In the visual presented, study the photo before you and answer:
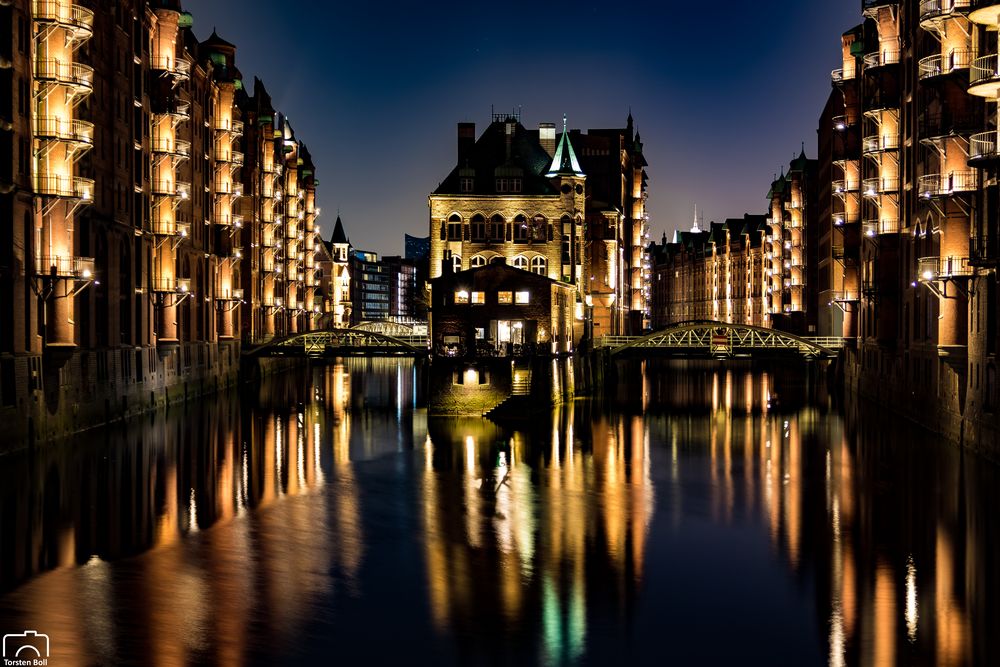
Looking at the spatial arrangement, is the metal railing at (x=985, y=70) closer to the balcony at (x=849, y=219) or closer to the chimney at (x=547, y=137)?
the balcony at (x=849, y=219)

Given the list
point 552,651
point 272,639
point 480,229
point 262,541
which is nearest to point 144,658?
point 272,639

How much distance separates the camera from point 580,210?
99.6 meters

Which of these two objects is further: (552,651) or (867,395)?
(867,395)

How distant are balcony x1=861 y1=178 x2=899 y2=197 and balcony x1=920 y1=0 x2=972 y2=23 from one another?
1933 cm

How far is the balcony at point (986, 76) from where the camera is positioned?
136 feet

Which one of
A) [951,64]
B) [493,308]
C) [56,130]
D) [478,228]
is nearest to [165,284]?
[493,308]

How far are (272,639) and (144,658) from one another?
109 inches

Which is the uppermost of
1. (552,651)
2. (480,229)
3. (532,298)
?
(480,229)

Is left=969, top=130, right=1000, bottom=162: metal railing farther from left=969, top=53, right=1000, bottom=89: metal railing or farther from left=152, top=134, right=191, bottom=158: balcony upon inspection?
left=152, top=134, right=191, bottom=158: balcony

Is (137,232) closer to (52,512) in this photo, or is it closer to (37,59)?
(37,59)

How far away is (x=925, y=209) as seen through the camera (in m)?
57.5

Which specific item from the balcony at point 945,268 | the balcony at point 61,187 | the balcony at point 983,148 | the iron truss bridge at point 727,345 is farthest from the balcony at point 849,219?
the balcony at point 61,187

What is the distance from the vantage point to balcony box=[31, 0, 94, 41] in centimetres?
4906

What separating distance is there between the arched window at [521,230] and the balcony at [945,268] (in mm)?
48644
